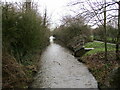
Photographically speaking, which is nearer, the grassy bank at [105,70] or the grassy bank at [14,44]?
the grassy bank at [105,70]

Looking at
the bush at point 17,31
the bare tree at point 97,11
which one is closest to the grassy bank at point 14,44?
the bush at point 17,31

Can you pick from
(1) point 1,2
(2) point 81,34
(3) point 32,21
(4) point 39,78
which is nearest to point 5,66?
(4) point 39,78

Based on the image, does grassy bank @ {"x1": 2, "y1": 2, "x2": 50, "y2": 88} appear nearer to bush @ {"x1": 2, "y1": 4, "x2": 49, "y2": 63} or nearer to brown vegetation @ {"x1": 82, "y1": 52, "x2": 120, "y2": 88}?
bush @ {"x1": 2, "y1": 4, "x2": 49, "y2": 63}

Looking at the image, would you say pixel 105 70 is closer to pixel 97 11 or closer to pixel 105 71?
pixel 105 71

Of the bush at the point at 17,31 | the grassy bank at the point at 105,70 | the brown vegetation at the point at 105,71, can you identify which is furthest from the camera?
the bush at the point at 17,31

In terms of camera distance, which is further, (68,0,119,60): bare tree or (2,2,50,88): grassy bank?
(68,0,119,60): bare tree

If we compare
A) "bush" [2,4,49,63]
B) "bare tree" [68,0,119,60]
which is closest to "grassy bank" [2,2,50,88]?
"bush" [2,4,49,63]

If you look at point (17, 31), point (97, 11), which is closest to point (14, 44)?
point (17, 31)

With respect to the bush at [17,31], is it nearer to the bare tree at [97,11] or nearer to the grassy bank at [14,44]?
the grassy bank at [14,44]

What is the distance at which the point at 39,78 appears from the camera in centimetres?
644

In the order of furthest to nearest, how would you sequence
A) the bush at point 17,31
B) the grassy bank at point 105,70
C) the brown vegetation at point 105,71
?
the bush at point 17,31
the brown vegetation at point 105,71
the grassy bank at point 105,70

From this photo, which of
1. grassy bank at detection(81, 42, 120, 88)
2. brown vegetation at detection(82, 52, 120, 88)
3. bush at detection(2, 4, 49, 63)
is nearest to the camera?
grassy bank at detection(81, 42, 120, 88)

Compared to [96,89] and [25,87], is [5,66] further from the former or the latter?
[96,89]

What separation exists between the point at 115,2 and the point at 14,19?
5.02 meters
